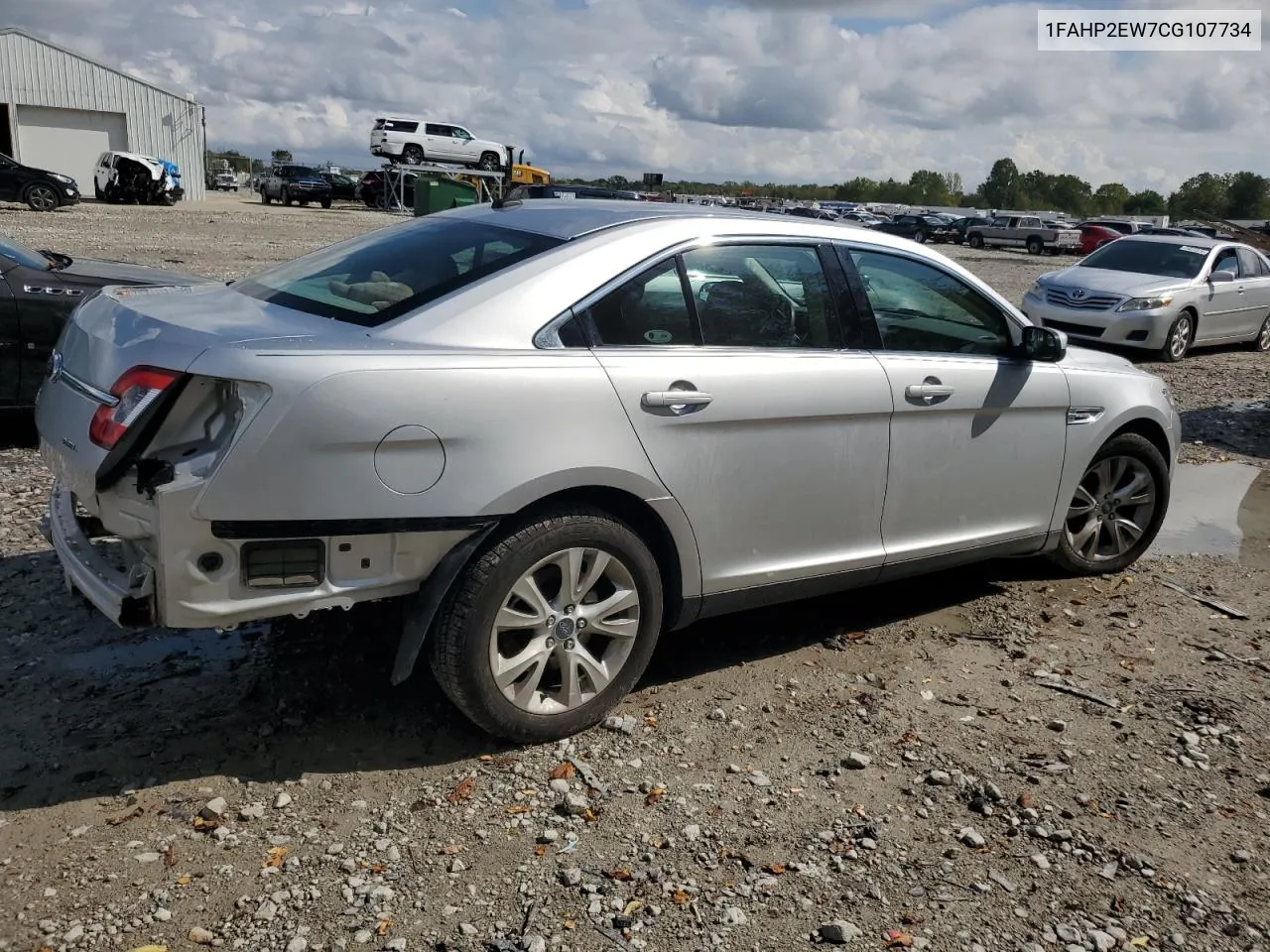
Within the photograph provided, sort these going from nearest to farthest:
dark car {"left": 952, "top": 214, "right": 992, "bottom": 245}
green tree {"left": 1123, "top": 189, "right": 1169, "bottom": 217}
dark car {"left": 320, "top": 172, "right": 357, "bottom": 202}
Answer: dark car {"left": 320, "top": 172, "right": 357, "bottom": 202} → dark car {"left": 952, "top": 214, "right": 992, "bottom": 245} → green tree {"left": 1123, "top": 189, "right": 1169, "bottom": 217}

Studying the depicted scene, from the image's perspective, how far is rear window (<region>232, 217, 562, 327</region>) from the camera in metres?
3.56

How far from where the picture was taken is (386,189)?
147 ft

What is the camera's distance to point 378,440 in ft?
10.2

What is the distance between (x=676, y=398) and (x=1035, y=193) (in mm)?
115960

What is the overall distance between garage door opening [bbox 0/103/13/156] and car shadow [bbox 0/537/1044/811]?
1659 inches

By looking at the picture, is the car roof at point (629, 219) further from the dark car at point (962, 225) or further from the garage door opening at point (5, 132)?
the dark car at point (962, 225)

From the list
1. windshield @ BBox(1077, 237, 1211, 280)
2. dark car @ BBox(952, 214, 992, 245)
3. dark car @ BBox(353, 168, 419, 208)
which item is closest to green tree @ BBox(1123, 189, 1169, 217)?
dark car @ BBox(952, 214, 992, 245)

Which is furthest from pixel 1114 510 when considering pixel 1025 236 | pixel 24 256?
pixel 1025 236

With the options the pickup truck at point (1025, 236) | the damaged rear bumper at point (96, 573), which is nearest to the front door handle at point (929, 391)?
the damaged rear bumper at point (96, 573)

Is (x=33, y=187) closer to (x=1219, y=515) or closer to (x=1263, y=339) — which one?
(x=1263, y=339)

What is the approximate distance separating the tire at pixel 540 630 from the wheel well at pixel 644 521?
0.14 ft

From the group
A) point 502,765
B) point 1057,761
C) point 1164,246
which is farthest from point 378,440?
point 1164,246

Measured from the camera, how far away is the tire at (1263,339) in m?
15.4

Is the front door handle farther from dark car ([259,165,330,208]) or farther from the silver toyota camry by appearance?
dark car ([259,165,330,208])
